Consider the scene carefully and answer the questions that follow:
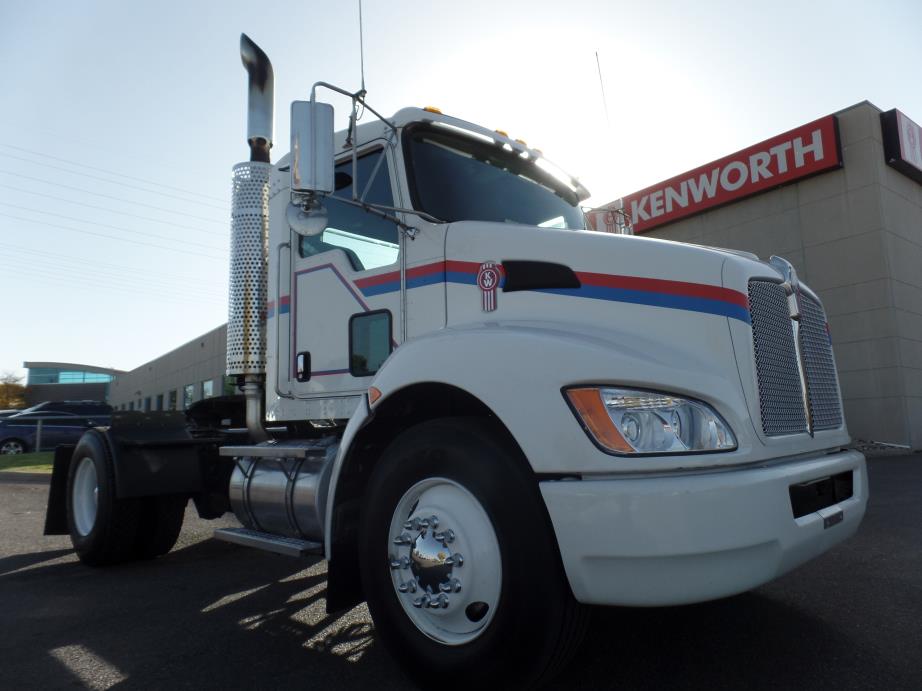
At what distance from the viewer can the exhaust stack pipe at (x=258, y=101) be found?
206 inches

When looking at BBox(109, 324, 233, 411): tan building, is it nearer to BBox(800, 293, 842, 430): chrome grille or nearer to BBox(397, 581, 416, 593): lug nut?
BBox(397, 581, 416, 593): lug nut

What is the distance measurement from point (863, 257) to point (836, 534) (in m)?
14.7

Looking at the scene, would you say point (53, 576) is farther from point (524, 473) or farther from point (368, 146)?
point (524, 473)

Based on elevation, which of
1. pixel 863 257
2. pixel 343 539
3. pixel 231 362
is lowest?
pixel 343 539

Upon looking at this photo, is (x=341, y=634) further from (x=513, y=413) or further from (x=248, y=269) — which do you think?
(x=248, y=269)

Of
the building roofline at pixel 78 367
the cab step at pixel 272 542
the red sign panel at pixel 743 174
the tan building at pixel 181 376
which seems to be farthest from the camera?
the building roofline at pixel 78 367

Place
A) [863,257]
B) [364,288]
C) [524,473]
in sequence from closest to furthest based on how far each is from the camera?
[524,473], [364,288], [863,257]

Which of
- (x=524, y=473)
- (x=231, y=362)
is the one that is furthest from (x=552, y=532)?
(x=231, y=362)

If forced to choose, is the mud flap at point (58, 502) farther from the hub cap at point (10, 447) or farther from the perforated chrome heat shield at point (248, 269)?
the hub cap at point (10, 447)

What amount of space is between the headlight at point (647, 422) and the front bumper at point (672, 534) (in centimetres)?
11

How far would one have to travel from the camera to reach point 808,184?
1595 centimetres

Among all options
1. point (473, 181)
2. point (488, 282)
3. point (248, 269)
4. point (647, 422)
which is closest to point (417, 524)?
point (647, 422)

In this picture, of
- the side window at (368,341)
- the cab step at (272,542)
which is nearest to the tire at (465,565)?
the cab step at (272,542)

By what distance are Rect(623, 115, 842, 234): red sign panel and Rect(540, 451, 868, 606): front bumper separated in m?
12.5
